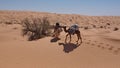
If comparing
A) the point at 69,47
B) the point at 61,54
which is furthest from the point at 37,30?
the point at 61,54

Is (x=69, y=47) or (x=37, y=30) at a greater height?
(x=37, y=30)

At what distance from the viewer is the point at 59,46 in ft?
42.2

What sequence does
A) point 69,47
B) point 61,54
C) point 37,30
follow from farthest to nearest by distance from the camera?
point 37,30 < point 69,47 < point 61,54

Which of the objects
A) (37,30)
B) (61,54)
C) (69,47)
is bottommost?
(61,54)

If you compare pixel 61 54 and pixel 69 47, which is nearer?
pixel 61 54

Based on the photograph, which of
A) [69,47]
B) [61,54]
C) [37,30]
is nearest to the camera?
[61,54]

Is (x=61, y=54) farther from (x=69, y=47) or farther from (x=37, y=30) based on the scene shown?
(x=37, y=30)

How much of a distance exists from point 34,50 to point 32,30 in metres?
4.81

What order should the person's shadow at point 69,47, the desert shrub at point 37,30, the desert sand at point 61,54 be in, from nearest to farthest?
1. the desert sand at point 61,54
2. the person's shadow at point 69,47
3. the desert shrub at point 37,30

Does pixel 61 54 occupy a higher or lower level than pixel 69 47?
lower

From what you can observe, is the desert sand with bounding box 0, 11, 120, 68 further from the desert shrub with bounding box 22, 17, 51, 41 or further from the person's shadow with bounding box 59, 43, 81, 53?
the desert shrub with bounding box 22, 17, 51, 41

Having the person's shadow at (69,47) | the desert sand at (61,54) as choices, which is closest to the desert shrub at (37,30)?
the desert sand at (61,54)

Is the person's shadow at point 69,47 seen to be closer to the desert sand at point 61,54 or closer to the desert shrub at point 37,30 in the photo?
the desert sand at point 61,54

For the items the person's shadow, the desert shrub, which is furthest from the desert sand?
the desert shrub
